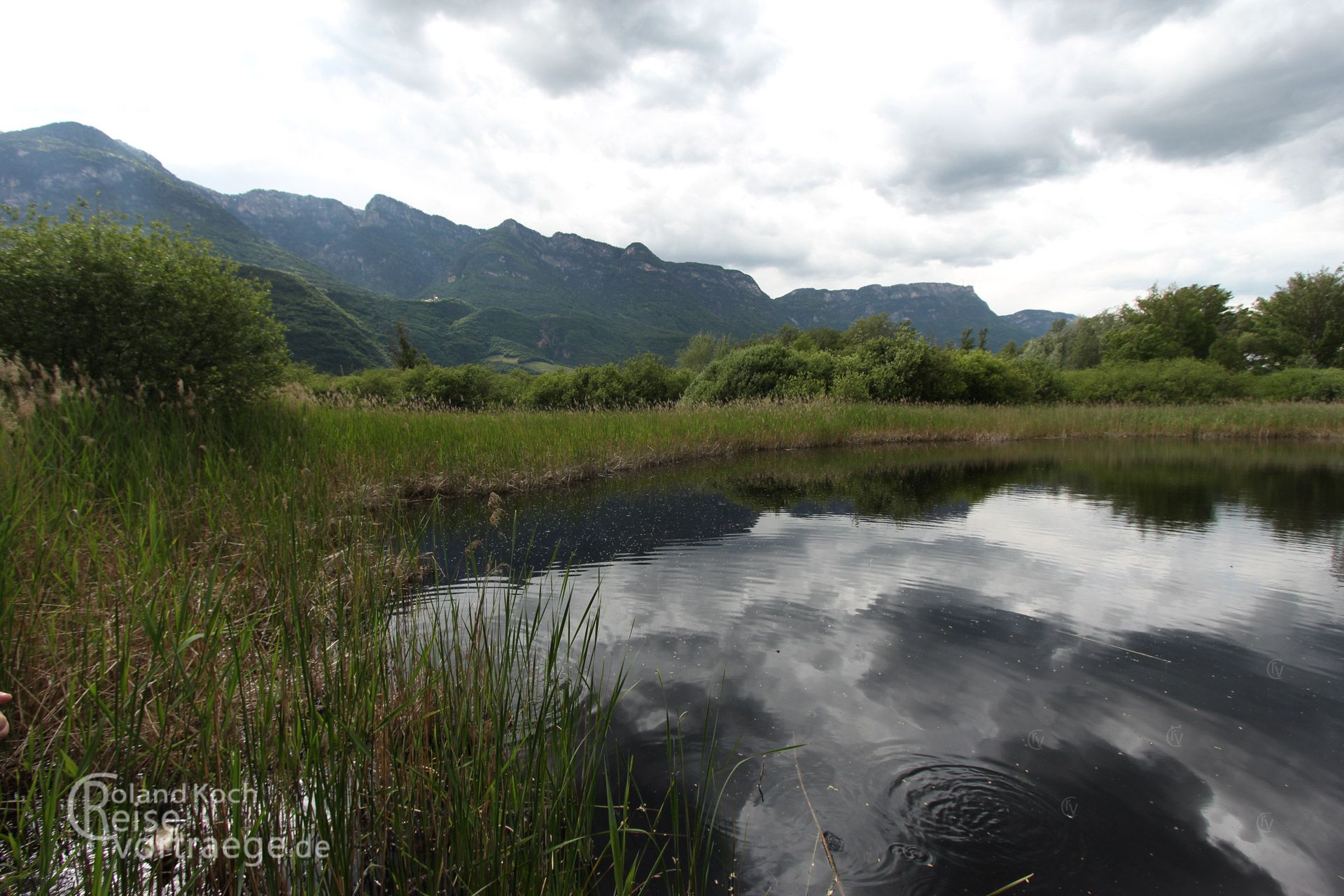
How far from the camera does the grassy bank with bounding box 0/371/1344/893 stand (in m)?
1.57

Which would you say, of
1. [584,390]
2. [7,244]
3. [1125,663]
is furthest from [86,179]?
[1125,663]

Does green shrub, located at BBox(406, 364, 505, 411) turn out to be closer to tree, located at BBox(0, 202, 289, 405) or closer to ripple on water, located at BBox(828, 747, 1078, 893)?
tree, located at BBox(0, 202, 289, 405)

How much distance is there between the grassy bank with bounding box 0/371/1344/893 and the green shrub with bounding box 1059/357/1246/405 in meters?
37.5

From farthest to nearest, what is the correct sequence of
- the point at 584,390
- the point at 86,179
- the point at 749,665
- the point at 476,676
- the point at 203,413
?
the point at 86,179, the point at 584,390, the point at 203,413, the point at 749,665, the point at 476,676

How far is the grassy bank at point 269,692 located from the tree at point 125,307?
0.84 meters

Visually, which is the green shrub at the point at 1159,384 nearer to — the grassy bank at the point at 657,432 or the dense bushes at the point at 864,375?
the grassy bank at the point at 657,432

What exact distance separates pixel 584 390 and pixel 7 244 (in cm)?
2790

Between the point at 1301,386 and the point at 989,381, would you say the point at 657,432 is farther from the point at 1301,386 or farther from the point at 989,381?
the point at 1301,386

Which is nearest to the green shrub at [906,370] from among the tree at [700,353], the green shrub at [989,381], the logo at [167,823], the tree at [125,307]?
the green shrub at [989,381]

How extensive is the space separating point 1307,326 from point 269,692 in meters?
59.1

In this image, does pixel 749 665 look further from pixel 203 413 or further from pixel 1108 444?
pixel 1108 444

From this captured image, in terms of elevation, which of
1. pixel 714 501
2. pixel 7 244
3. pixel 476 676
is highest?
pixel 7 244

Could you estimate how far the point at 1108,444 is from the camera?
18859mm

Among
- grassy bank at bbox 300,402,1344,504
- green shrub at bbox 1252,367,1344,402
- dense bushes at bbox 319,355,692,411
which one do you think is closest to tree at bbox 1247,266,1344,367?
green shrub at bbox 1252,367,1344,402
